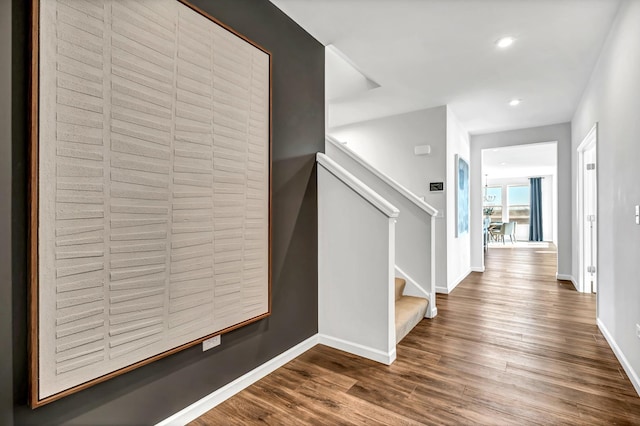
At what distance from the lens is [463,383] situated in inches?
Result: 77.9

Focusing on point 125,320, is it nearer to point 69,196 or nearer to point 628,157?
point 69,196

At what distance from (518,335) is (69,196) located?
10.8 feet

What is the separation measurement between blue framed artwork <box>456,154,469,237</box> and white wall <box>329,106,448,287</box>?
321mm

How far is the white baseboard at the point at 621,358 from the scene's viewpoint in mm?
1919

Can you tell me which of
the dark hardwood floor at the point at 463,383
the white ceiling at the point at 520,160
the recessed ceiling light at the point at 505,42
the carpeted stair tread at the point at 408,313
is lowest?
the dark hardwood floor at the point at 463,383

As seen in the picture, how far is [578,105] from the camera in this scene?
4094 mm

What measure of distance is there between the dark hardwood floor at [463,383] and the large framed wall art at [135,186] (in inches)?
20.8

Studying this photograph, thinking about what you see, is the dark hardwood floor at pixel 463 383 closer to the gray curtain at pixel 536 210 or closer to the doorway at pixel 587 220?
the doorway at pixel 587 220

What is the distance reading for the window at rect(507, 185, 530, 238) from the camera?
→ 39.8 ft

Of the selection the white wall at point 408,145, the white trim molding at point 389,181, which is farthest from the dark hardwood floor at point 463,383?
the white wall at point 408,145

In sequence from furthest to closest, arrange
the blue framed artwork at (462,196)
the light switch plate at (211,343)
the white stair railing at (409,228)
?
1. the blue framed artwork at (462,196)
2. the white stair railing at (409,228)
3. the light switch plate at (211,343)

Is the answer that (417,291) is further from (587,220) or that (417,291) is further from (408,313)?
(587,220)

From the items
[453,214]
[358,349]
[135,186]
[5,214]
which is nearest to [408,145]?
[453,214]

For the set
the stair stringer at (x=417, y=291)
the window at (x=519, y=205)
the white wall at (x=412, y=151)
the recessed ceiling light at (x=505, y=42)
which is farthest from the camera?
the window at (x=519, y=205)
